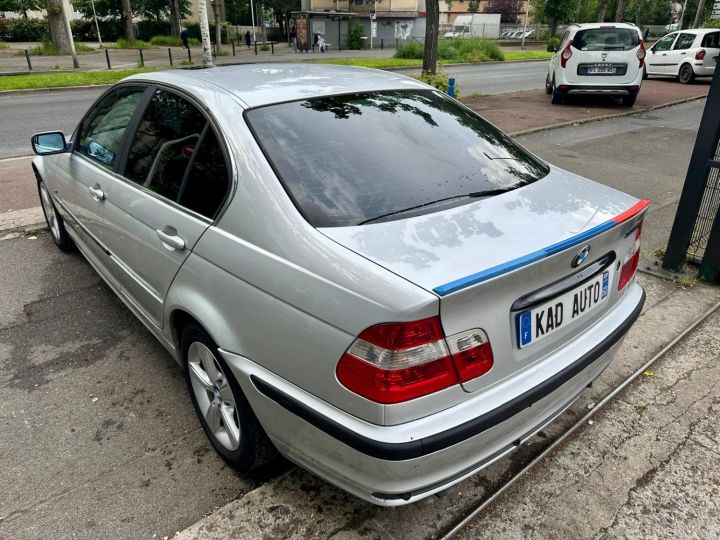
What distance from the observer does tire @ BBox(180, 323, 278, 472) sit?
2213 mm

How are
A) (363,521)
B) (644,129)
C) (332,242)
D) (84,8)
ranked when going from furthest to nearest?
(84,8) → (644,129) → (363,521) → (332,242)

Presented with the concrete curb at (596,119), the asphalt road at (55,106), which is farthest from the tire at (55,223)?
the concrete curb at (596,119)

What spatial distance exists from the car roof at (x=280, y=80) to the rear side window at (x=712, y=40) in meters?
20.0

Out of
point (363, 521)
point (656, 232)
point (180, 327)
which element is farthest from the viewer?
point (656, 232)

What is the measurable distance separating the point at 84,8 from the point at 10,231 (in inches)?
1946

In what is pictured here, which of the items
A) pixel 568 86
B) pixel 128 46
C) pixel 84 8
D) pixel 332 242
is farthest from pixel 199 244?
pixel 84 8

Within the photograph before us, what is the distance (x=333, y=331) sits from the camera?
5.67 ft

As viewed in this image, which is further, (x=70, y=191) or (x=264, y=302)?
(x=70, y=191)

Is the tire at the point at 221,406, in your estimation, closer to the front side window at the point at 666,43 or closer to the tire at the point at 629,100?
the tire at the point at 629,100

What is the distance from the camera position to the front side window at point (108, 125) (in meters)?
3.17

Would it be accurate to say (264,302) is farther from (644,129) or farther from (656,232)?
(644,129)

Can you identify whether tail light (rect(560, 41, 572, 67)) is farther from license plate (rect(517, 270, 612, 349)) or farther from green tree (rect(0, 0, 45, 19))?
green tree (rect(0, 0, 45, 19))

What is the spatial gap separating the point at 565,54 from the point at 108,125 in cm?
1207

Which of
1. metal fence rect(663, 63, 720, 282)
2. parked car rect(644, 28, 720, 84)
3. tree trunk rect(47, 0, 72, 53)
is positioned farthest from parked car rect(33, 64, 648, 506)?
tree trunk rect(47, 0, 72, 53)
